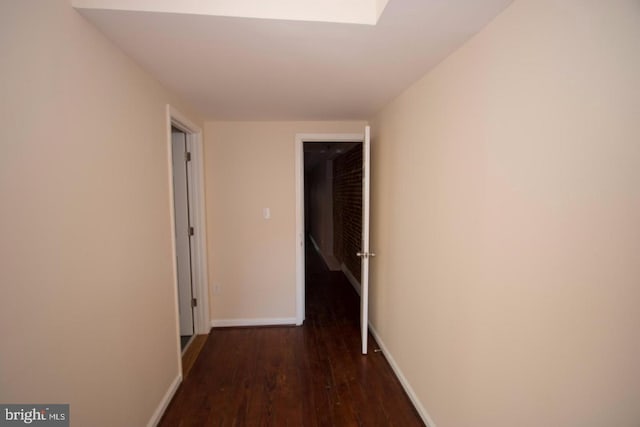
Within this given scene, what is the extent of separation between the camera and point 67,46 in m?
1.06

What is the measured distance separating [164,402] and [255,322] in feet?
4.16

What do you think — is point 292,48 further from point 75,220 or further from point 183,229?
point 183,229

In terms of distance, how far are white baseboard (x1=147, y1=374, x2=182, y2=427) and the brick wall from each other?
233 cm

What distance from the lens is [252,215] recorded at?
9.80 feet

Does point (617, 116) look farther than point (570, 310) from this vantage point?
No

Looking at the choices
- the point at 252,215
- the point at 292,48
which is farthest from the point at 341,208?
the point at 292,48

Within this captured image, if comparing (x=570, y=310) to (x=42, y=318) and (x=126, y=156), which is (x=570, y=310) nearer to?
(x=42, y=318)

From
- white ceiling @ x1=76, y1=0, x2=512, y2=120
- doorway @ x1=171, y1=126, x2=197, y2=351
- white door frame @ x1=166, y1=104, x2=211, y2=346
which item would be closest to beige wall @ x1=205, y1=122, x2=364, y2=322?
white door frame @ x1=166, y1=104, x2=211, y2=346

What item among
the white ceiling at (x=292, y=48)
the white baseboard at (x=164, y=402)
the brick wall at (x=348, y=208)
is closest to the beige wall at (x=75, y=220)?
the white baseboard at (x=164, y=402)

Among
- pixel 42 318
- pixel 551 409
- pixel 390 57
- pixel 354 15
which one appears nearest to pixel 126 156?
pixel 42 318

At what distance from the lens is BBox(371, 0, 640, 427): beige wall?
0.71m

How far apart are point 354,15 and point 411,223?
130 centimetres

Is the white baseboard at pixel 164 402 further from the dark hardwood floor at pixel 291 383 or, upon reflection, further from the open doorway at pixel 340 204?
the open doorway at pixel 340 204

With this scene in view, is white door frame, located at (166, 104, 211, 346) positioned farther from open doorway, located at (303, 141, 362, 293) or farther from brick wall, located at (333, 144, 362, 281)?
brick wall, located at (333, 144, 362, 281)
